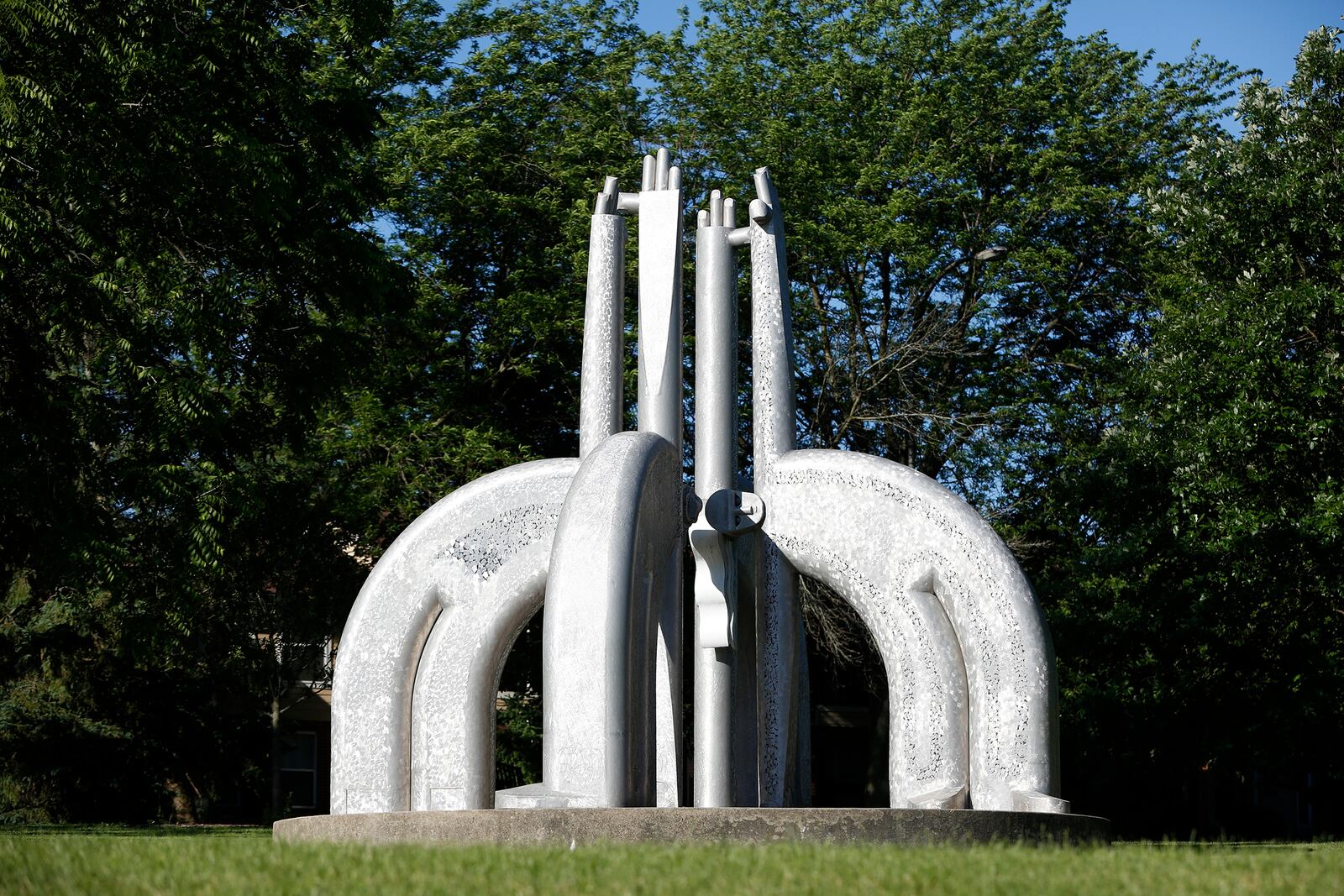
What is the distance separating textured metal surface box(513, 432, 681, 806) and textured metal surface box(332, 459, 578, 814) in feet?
4.67

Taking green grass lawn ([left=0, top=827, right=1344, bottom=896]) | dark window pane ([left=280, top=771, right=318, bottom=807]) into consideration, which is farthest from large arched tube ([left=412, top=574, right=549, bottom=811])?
dark window pane ([left=280, top=771, right=318, bottom=807])

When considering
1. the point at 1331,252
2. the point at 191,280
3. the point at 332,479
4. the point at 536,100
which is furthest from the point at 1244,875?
the point at 536,100

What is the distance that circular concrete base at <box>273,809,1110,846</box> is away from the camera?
7.79 meters

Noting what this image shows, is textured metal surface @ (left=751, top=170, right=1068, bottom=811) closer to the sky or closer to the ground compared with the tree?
closer to the ground

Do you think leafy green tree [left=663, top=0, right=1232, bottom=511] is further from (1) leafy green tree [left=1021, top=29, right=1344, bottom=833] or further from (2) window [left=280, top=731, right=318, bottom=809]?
(2) window [left=280, top=731, right=318, bottom=809]

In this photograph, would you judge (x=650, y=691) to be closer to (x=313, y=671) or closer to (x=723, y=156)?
(x=723, y=156)

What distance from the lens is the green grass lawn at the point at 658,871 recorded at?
18.6ft

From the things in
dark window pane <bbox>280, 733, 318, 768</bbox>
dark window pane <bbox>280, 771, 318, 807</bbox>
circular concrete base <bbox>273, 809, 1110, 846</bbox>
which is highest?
circular concrete base <bbox>273, 809, 1110, 846</bbox>

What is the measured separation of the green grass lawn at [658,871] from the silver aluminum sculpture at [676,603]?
202 cm

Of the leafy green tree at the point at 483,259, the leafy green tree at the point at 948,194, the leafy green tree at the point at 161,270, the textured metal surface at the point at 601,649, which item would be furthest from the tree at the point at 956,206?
Result: the textured metal surface at the point at 601,649

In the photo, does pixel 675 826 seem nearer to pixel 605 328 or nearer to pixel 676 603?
pixel 676 603

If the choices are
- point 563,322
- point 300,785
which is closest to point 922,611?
point 563,322

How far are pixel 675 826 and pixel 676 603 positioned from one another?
3765 mm

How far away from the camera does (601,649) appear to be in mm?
8672
